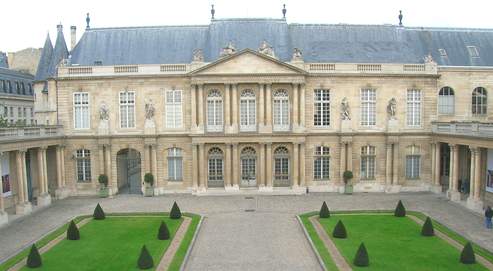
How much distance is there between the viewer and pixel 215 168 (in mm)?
38531

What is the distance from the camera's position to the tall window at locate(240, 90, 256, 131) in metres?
37.6

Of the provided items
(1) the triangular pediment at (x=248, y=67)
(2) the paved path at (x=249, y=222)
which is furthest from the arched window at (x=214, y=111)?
(2) the paved path at (x=249, y=222)

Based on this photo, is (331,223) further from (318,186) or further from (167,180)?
(167,180)

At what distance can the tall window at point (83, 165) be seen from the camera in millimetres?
38562

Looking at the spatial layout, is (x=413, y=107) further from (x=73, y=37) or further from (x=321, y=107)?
(x=73, y=37)

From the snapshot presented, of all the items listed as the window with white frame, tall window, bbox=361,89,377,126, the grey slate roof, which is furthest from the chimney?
tall window, bbox=361,89,377,126

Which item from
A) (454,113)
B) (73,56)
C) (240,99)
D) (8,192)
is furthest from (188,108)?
(454,113)

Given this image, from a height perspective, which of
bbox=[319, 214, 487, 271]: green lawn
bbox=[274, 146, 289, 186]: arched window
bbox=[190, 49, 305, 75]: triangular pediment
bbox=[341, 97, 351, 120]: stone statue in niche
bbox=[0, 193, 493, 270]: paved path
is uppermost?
bbox=[190, 49, 305, 75]: triangular pediment

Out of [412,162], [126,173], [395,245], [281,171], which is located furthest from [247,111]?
[395,245]

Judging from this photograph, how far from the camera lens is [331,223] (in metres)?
27.1

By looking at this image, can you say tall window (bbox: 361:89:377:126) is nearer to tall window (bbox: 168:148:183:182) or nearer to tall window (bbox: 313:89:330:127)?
tall window (bbox: 313:89:330:127)

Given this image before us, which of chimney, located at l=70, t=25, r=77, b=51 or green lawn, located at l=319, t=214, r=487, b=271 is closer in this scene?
green lawn, located at l=319, t=214, r=487, b=271

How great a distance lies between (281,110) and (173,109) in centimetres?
926

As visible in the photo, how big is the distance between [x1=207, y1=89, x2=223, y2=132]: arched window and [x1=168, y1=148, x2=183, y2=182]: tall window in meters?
3.59
